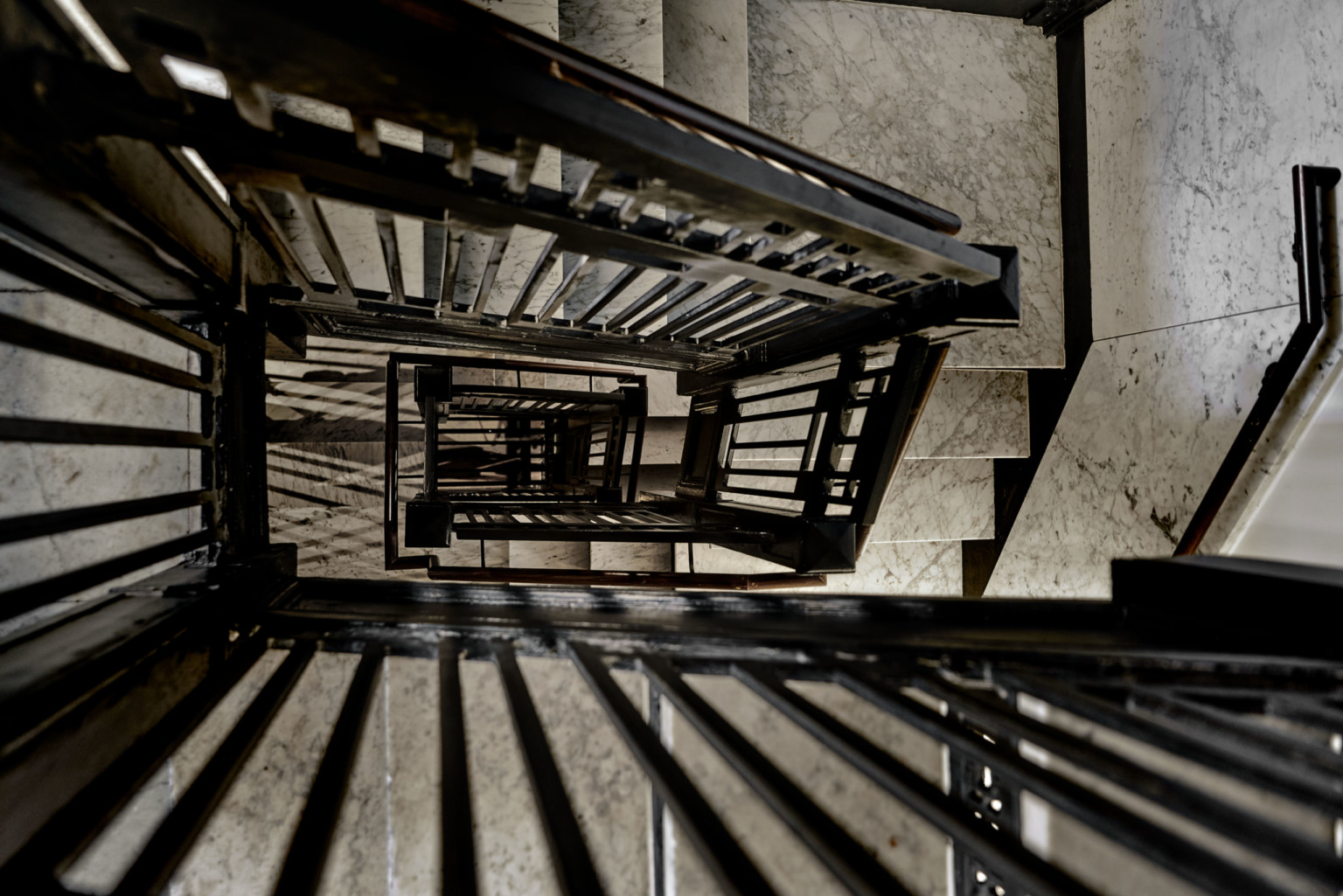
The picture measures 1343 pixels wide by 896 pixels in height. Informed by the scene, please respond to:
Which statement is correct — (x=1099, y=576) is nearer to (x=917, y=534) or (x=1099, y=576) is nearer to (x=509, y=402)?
(x=917, y=534)

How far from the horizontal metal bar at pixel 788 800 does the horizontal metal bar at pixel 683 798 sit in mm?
55

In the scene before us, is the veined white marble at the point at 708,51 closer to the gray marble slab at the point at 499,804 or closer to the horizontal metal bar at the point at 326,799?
the gray marble slab at the point at 499,804

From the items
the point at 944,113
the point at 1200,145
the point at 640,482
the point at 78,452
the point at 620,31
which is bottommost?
the point at 640,482

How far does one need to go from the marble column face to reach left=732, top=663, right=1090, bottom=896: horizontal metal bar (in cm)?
329

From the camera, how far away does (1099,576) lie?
345 centimetres

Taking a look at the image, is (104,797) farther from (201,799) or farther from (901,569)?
A: (901,569)

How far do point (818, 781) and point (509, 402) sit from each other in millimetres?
2452

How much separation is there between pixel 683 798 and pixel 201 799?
416 millimetres

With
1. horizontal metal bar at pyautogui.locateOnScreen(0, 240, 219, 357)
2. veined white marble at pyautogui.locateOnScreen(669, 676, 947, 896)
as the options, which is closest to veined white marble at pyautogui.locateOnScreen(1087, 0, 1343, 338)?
veined white marble at pyautogui.locateOnScreen(669, 676, 947, 896)

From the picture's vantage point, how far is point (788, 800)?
0.52 metres

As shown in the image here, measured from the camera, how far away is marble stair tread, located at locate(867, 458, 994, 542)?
3.62 meters

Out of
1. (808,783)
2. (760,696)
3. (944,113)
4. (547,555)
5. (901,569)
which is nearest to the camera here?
(760,696)

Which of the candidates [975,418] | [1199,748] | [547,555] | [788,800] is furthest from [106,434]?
[975,418]

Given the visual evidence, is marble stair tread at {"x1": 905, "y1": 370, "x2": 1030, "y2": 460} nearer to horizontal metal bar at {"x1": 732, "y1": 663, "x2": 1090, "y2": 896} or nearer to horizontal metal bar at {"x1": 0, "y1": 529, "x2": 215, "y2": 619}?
horizontal metal bar at {"x1": 732, "y1": 663, "x2": 1090, "y2": 896}
